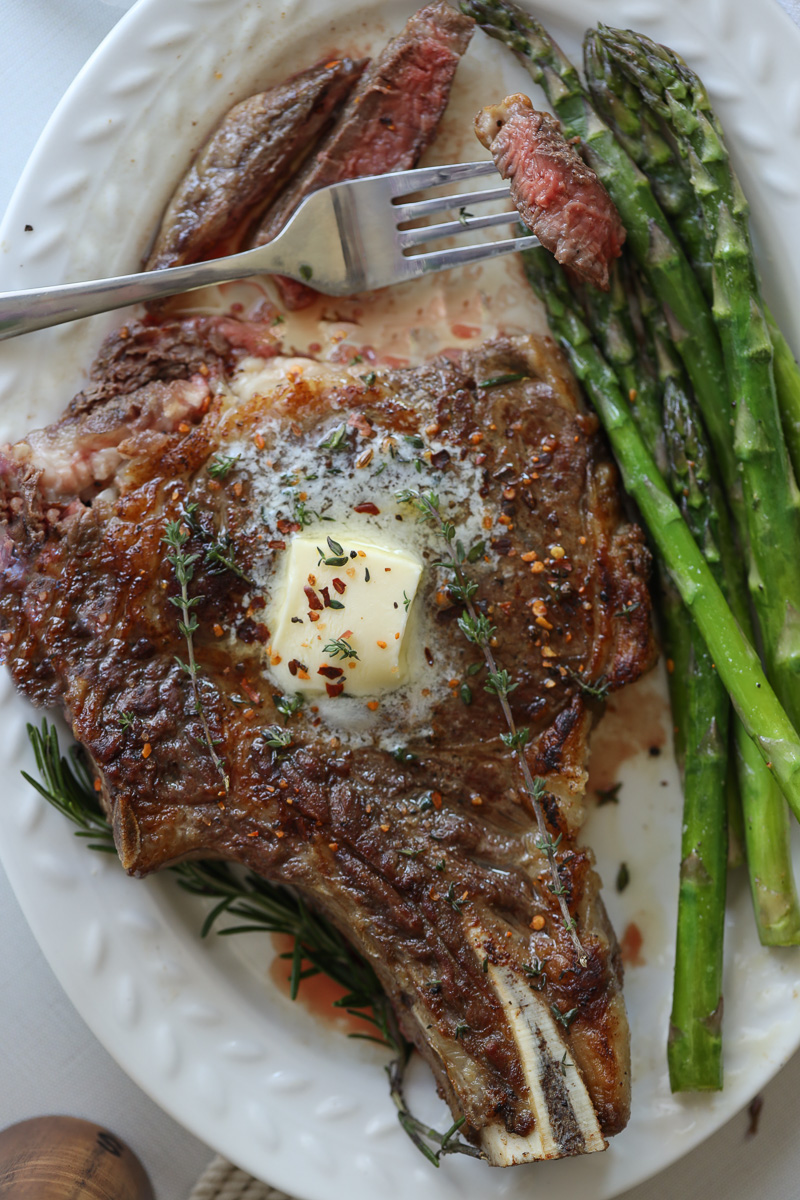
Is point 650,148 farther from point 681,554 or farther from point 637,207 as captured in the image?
point 681,554

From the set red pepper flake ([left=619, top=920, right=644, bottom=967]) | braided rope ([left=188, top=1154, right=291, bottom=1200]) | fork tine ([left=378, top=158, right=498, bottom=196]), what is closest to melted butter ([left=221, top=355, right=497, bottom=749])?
fork tine ([left=378, top=158, right=498, bottom=196])

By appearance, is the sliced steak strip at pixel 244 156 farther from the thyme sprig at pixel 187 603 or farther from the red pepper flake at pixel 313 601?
the red pepper flake at pixel 313 601

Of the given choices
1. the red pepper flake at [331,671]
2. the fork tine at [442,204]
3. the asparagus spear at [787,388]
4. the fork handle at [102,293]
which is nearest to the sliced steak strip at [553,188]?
the fork tine at [442,204]

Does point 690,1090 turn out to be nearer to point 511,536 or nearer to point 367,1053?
point 367,1053

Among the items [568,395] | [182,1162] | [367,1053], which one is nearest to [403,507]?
[568,395]

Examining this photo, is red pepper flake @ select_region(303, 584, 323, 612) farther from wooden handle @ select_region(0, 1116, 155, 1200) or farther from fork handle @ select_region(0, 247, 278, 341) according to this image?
wooden handle @ select_region(0, 1116, 155, 1200)

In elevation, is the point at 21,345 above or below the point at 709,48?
below
